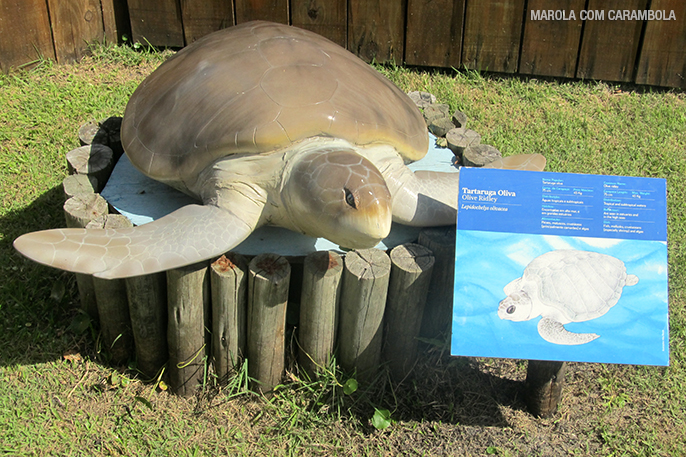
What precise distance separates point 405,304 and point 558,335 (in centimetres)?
61

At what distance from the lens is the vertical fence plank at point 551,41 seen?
161 inches

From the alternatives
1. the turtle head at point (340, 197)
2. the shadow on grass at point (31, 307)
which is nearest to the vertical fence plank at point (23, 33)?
the shadow on grass at point (31, 307)

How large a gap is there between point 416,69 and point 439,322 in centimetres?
247

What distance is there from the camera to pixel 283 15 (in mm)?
4266

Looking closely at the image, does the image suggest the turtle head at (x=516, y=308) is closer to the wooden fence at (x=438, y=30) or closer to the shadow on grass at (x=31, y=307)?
the shadow on grass at (x=31, y=307)

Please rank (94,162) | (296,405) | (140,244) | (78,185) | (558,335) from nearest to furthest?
(558,335)
(140,244)
(296,405)
(78,185)
(94,162)

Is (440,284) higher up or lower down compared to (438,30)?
lower down

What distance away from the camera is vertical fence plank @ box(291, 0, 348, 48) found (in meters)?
4.21

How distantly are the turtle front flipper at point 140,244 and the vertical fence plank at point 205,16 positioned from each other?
2476 mm

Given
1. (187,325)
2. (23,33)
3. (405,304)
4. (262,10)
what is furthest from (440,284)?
(23,33)

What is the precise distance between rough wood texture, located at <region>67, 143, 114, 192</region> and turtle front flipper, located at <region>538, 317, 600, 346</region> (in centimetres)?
205

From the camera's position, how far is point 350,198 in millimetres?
2062

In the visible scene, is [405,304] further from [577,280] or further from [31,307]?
[31,307]

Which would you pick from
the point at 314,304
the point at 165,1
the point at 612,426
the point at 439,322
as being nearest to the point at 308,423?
the point at 314,304
